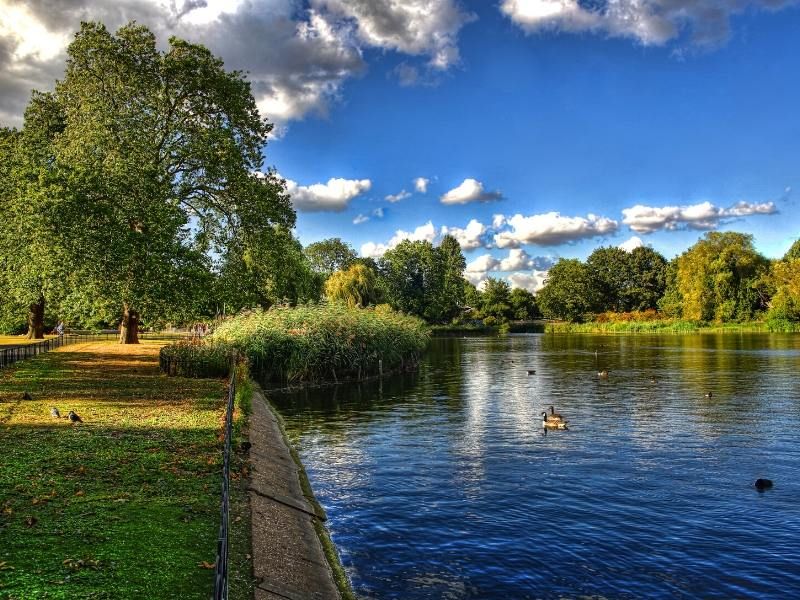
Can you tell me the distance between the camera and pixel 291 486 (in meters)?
14.8

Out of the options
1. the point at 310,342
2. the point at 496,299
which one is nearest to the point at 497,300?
the point at 496,299

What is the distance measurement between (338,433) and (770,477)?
13.8 m

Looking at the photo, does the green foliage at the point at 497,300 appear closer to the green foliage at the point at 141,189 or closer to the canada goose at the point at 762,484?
the green foliage at the point at 141,189

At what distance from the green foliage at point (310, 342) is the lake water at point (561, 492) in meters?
4.76

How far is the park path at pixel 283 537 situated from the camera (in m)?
8.89

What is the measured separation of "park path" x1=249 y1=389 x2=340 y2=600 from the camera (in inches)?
350

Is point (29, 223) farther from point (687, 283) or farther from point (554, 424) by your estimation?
point (687, 283)

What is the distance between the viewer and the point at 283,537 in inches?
424

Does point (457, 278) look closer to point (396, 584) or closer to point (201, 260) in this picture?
point (201, 260)

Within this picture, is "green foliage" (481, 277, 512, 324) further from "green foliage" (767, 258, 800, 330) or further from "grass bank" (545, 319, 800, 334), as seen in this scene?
"green foliage" (767, 258, 800, 330)

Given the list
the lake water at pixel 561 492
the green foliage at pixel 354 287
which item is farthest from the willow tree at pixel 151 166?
the green foliage at pixel 354 287

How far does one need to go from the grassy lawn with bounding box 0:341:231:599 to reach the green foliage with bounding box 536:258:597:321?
5402 inches

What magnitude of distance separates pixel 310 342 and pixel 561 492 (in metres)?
24.3

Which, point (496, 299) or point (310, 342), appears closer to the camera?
point (310, 342)
